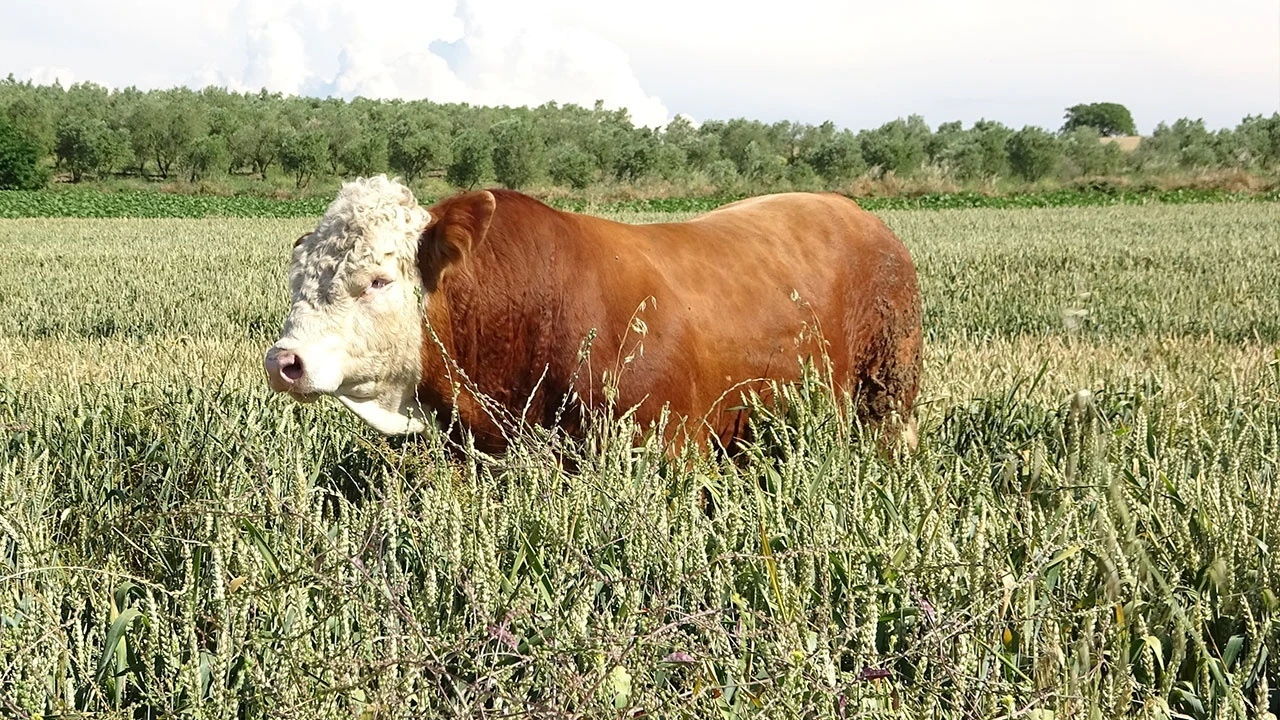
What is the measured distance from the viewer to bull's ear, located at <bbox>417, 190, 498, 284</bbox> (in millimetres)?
3711

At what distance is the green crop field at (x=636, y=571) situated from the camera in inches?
78.0

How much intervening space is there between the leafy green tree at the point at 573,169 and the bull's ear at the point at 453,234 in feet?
159

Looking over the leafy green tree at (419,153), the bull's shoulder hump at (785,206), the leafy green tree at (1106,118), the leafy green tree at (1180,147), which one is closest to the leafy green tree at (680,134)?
the leafy green tree at (419,153)

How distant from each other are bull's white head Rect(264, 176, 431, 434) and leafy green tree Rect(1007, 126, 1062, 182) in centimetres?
4656

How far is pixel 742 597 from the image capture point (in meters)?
2.54

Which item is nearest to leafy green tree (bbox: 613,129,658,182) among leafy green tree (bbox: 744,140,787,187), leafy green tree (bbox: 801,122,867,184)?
leafy green tree (bbox: 744,140,787,187)

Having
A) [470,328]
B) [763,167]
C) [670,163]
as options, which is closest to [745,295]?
[470,328]

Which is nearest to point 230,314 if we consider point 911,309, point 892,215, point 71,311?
point 71,311

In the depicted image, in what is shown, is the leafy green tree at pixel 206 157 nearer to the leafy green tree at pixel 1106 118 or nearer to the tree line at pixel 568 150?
the tree line at pixel 568 150

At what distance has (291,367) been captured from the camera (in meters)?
3.56

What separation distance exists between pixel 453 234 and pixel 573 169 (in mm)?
49125

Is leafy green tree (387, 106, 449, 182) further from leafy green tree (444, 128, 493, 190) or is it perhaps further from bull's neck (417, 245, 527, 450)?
bull's neck (417, 245, 527, 450)

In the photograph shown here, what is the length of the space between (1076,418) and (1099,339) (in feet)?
24.4

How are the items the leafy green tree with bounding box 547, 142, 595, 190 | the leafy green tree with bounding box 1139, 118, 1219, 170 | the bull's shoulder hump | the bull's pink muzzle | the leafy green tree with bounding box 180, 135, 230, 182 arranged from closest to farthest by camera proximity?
the bull's pink muzzle, the bull's shoulder hump, the leafy green tree with bounding box 1139, 118, 1219, 170, the leafy green tree with bounding box 547, 142, 595, 190, the leafy green tree with bounding box 180, 135, 230, 182
